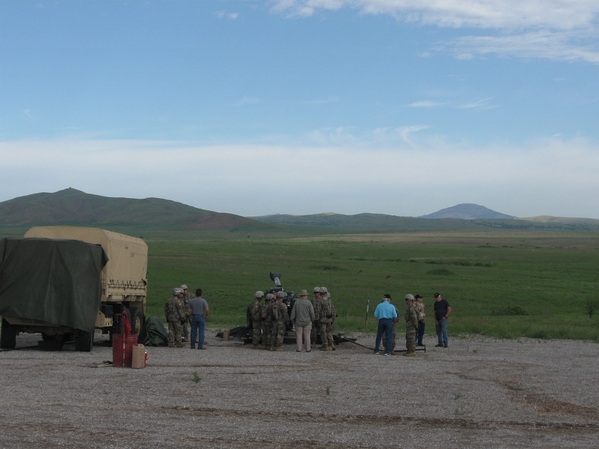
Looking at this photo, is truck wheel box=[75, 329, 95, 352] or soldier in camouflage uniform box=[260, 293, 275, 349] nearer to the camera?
truck wheel box=[75, 329, 95, 352]

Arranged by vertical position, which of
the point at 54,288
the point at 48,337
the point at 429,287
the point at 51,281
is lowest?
the point at 429,287

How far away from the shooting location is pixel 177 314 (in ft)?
70.4

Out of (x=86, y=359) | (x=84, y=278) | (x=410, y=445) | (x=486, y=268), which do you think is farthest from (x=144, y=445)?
(x=486, y=268)

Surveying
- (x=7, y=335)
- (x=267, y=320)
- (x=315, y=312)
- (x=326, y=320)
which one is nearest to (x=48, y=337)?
(x=7, y=335)

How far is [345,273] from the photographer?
5703cm

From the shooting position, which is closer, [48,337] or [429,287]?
[48,337]

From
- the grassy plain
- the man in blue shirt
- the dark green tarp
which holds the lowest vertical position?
the grassy plain

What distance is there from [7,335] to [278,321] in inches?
257

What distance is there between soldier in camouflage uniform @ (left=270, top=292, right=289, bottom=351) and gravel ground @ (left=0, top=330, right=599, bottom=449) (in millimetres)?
1269

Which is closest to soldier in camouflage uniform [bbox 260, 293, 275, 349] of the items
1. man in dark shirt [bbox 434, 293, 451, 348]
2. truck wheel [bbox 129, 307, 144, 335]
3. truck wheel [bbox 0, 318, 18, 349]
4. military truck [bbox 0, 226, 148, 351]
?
truck wheel [bbox 129, 307, 144, 335]

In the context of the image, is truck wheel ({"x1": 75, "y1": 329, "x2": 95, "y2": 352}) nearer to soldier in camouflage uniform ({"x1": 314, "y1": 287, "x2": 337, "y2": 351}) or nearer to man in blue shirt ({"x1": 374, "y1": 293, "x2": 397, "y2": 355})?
soldier in camouflage uniform ({"x1": 314, "y1": 287, "x2": 337, "y2": 351})

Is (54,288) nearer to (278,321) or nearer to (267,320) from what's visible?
(267,320)

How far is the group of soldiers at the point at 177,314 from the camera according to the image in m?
21.4

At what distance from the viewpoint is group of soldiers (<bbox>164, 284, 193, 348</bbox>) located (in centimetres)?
2138
